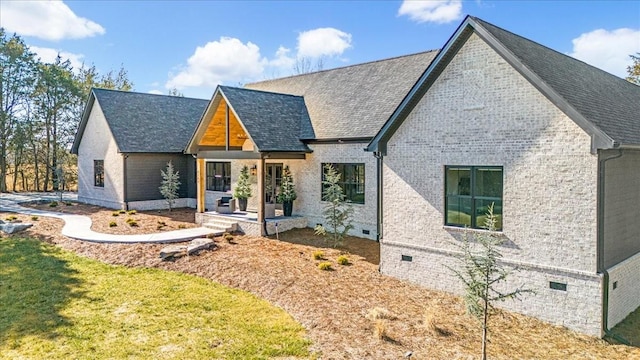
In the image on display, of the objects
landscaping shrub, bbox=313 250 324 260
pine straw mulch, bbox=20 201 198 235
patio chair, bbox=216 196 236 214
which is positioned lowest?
landscaping shrub, bbox=313 250 324 260

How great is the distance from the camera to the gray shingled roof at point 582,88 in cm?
930

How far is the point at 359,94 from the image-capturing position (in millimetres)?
19562

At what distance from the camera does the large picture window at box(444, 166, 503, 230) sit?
33.2ft

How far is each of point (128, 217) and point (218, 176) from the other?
506 cm

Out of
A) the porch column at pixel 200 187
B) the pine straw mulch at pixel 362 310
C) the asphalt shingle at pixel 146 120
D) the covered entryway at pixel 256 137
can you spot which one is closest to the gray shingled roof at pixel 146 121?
the asphalt shingle at pixel 146 120

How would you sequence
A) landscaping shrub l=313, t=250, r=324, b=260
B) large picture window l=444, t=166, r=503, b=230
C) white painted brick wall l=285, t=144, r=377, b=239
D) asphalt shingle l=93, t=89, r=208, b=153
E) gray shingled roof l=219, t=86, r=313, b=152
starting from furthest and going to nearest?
asphalt shingle l=93, t=89, r=208, b=153, gray shingled roof l=219, t=86, r=313, b=152, white painted brick wall l=285, t=144, r=377, b=239, landscaping shrub l=313, t=250, r=324, b=260, large picture window l=444, t=166, r=503, b=230

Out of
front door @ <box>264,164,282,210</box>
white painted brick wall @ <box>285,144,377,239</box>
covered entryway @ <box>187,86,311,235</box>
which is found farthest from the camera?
front door @ <box>264,164,282,210</box>

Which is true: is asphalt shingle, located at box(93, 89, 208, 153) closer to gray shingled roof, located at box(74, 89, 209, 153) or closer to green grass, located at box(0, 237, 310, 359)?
gray shingled roof, located at box(74, 89, 209, 153)

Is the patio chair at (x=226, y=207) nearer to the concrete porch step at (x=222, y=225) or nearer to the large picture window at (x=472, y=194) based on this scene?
the concrete porch step at (x=222, y=225)

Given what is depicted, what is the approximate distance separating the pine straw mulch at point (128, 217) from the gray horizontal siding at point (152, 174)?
1476 mm

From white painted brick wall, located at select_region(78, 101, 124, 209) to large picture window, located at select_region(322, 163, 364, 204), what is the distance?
14.0m

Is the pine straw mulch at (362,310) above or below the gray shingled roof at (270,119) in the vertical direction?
below

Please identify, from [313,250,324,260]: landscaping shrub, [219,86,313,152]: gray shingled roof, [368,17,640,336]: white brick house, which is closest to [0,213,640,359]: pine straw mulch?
[313,250,324,260]: landscaping shrub

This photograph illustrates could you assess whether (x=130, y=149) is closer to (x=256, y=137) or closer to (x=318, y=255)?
(x=256, y=137)
